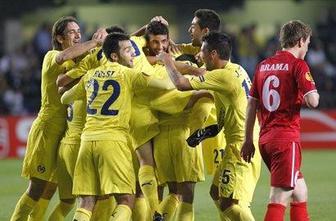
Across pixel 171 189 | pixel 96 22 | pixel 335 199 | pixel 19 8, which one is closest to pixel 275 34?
pixel 96 22

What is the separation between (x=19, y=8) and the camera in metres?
23.6

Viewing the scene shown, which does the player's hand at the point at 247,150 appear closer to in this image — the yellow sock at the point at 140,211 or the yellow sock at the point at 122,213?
the yellow sock at the point at 122,213

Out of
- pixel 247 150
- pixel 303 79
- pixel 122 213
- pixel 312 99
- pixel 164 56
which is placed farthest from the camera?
pixel 164 56

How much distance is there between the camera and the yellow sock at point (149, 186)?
337 inches

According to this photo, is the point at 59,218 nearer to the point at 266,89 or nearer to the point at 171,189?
the point at 171,189

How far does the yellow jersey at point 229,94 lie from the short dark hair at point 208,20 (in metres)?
0.97

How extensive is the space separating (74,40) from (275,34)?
1517 centimetres

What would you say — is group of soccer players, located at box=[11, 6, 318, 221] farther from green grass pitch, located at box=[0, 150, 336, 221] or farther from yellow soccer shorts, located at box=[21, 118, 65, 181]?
green grass pitch, located at box=[0, 150, 336, 221]

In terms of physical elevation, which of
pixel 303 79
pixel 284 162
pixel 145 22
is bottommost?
pixel 284 162

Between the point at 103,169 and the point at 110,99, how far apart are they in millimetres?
587

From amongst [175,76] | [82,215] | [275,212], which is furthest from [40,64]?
[275,212]

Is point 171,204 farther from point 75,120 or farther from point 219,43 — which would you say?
point 219,43

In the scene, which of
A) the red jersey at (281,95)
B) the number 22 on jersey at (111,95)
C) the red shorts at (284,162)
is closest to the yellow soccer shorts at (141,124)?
the number 22 on jersey at (111,95)

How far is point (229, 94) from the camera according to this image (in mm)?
8055
